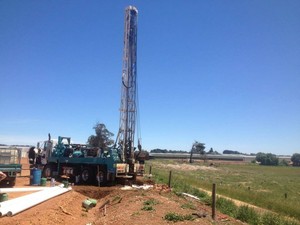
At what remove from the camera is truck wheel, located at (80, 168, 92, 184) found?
23.1 m

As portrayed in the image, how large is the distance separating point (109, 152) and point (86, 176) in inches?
93.8

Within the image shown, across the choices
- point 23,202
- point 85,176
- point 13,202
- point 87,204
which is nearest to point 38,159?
point 85,176

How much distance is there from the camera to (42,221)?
1116cm

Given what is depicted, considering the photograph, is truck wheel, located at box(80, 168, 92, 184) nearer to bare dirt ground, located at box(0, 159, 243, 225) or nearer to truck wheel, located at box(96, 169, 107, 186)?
truck wheel, located at box(96, 169, 107, 186)

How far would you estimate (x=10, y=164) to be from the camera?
1833 cm

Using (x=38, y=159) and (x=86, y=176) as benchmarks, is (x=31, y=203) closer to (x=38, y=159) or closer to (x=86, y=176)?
(x=86, y=176)

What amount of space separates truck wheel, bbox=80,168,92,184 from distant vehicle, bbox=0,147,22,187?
5.25 m

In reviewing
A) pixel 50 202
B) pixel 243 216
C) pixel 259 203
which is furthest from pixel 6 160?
pixel 259 203

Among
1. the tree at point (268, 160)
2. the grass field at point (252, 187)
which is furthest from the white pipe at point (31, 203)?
the tree at point (268, 160)

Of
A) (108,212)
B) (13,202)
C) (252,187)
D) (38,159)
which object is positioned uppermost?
(38,159)

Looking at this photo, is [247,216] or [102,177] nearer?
[247,216]

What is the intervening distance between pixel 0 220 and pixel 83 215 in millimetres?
5387

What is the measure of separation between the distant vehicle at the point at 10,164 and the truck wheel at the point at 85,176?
525 centimetres

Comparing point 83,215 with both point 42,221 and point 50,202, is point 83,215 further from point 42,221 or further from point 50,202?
point 42,221
